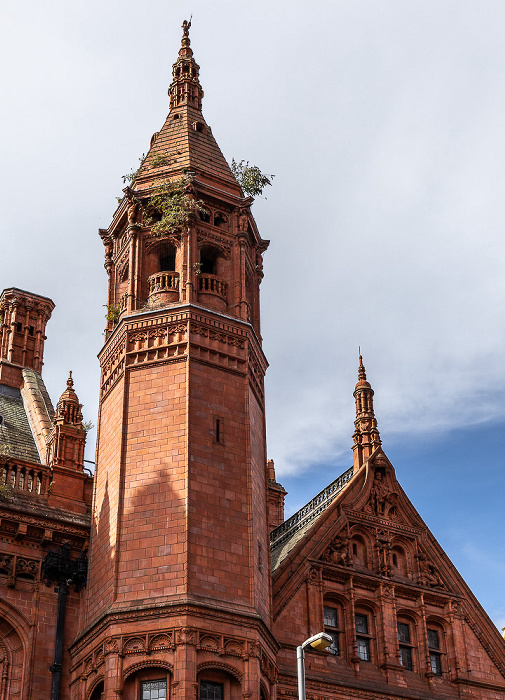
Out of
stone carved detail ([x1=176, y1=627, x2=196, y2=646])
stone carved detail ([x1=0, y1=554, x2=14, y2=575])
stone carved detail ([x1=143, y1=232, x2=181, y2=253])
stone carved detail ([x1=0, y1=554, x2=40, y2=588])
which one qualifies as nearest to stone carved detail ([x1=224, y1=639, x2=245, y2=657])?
stone carved detail ([x1=176, y1=627, x2=196, y2=646])

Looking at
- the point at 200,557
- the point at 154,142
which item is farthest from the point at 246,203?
the point at 200,557

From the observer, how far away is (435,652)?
38.0 metres

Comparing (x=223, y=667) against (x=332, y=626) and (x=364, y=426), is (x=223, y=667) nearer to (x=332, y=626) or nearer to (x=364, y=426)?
(x=332, y=626)

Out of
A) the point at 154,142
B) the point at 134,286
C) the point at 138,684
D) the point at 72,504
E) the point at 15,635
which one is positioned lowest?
the point at 138,684

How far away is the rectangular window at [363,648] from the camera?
36156 millimetres

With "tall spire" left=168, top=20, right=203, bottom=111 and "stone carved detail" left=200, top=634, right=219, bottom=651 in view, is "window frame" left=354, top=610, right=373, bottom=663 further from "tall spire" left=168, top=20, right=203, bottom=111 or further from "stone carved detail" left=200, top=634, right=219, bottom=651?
"tall spire" left=168, top=20, right=203, bottom=111

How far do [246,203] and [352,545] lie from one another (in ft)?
42.0

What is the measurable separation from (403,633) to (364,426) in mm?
8273

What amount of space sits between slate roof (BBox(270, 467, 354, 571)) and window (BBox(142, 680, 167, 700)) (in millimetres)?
10565

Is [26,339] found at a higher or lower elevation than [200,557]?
higher

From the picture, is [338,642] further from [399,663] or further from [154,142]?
[154,142]

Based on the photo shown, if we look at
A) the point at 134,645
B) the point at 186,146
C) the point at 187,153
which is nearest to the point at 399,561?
the point at 134,645

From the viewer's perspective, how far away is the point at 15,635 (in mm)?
31406

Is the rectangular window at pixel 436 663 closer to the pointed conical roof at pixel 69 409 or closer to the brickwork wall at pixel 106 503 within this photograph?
the brickwork wall at pixel 106 503
